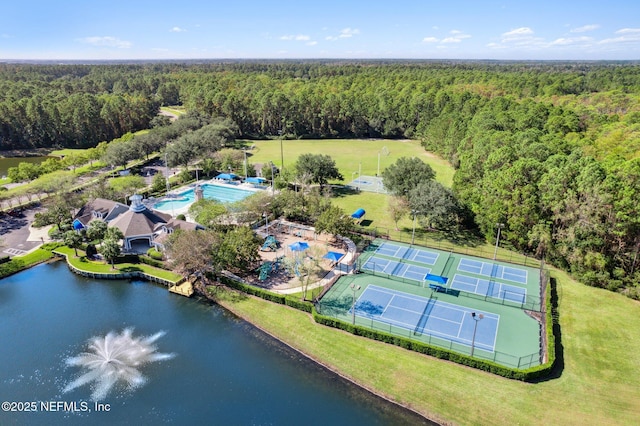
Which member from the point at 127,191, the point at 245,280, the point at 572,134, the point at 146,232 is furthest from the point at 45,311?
the point at 572,134

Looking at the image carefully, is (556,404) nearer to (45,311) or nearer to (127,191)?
(45,311)

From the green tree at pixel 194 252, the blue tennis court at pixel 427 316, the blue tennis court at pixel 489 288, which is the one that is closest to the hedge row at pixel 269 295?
the green tree at pixel 194 252

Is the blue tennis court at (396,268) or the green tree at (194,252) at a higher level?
the green tree at (194,252)

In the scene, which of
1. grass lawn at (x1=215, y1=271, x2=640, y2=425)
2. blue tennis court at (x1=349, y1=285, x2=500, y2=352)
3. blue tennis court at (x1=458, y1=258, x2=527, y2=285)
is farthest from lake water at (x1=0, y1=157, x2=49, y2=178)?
blue tennis court at (x1=458, y1=258, x2=527, y2=285)

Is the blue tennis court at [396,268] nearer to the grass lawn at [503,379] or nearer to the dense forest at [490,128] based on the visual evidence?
the grass lawn at [503,379]

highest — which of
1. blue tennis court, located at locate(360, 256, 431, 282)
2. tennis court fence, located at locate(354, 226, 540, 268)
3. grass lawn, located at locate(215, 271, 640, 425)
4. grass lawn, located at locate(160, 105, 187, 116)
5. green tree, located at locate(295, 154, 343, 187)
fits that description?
grass lawn, located at locate(160, 105, 187, 116)

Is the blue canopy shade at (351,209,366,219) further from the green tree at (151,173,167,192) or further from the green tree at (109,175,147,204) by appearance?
the green tree at (151,173,167,192)

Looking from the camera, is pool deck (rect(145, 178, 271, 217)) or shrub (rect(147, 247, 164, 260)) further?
pool deck (rect(145, 178, 271, 217))

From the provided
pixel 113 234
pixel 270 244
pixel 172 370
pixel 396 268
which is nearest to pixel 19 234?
pixel 113 234
